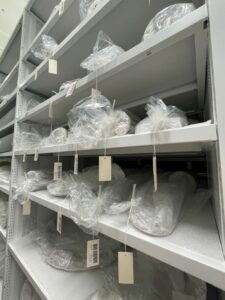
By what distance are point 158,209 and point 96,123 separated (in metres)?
0.36

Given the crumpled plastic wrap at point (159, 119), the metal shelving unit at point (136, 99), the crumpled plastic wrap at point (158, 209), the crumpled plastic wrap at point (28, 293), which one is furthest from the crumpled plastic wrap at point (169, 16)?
the crumpled plastic wrap at point (28, 293)

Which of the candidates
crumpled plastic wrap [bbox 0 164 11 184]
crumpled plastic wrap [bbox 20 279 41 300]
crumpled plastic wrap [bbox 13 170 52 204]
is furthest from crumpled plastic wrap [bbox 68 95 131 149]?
crumpled plastic wrap [bbox 0 164 11 184]

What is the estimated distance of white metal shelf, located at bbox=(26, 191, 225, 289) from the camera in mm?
350

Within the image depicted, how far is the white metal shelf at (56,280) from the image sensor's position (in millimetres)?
751

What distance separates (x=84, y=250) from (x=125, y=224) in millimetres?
575

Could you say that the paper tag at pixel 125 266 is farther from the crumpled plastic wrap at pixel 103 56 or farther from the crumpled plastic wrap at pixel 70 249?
the crumpled plastic wrap at pixel 103 56

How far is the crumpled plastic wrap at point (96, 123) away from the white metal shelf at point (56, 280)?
2.16 ft

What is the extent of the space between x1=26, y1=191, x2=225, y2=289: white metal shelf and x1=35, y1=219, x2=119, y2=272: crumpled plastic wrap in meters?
0.42

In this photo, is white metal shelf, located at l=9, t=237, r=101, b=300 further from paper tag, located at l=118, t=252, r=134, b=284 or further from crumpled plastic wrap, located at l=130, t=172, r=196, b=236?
crumpled plastic wrap, located at l=130, t=172, r=196, b=236

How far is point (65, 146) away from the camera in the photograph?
2.51 feet

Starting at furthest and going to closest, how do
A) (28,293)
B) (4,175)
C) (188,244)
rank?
(4,175), (28,293), (188,244)

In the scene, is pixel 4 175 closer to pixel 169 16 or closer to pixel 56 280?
pixel 56 280

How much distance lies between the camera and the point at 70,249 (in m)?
1.00

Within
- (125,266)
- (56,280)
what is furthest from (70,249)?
(125,266)
